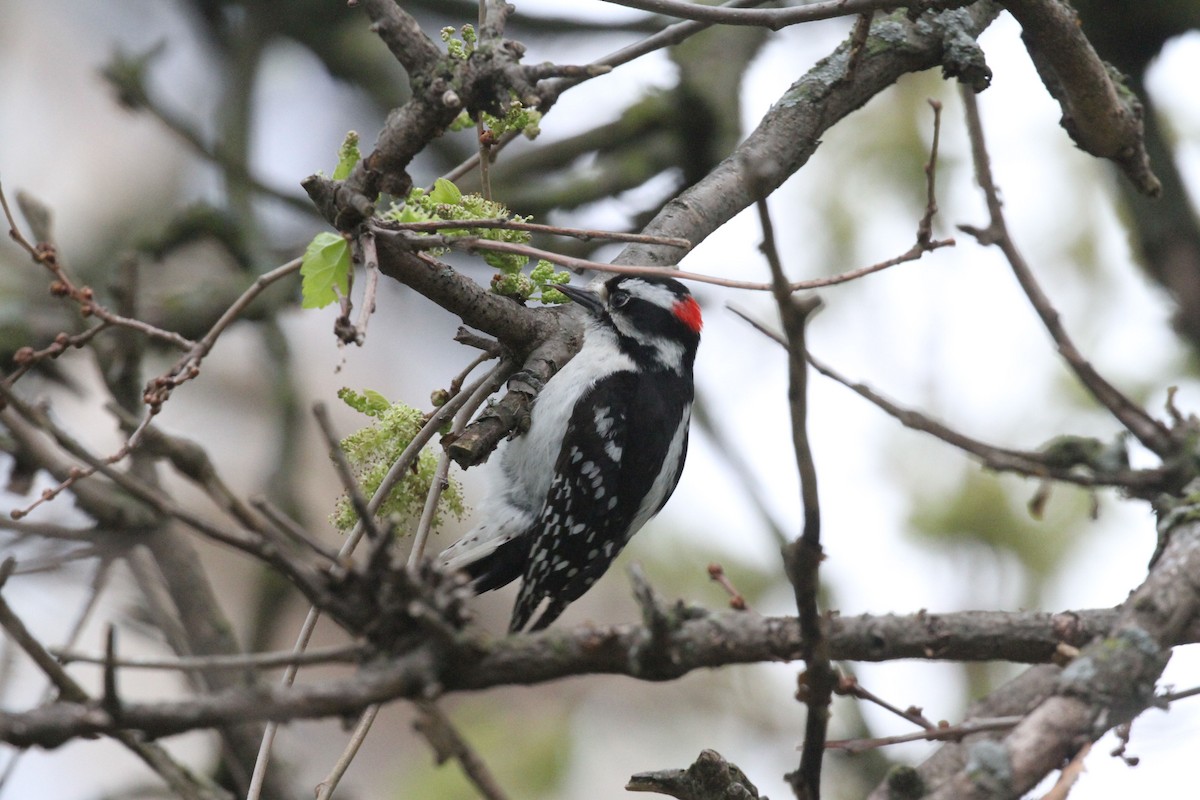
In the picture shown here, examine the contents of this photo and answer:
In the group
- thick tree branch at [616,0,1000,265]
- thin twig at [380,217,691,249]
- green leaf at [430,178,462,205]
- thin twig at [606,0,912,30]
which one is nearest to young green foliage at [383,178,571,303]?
green leaf at [430,178,462,205]

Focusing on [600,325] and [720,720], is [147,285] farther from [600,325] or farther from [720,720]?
[720,720]

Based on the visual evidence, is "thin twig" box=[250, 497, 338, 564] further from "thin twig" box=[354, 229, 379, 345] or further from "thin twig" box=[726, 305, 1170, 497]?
"thin twig" box=[726, 305, 1170, 497]

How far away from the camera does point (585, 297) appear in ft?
13.8

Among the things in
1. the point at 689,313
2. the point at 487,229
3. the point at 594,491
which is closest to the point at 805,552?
the point at 487,229

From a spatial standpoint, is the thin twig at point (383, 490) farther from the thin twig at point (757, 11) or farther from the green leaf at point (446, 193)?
the thin twig at point (757, 11)

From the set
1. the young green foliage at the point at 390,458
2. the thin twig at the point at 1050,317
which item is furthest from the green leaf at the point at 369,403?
the thin twig at the point at 1050,317

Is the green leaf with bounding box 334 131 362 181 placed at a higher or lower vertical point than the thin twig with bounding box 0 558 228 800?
higher

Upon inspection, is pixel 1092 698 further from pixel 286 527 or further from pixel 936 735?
pixel 286 527

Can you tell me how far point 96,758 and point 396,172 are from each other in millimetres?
7076

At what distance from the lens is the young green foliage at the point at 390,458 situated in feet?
8.80

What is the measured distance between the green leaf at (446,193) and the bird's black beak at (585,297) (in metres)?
Result: 1.15

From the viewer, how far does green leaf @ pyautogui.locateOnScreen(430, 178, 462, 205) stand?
2.67 meters

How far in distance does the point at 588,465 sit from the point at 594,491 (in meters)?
0.10

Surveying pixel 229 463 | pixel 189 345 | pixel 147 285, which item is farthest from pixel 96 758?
pixel 189 345
